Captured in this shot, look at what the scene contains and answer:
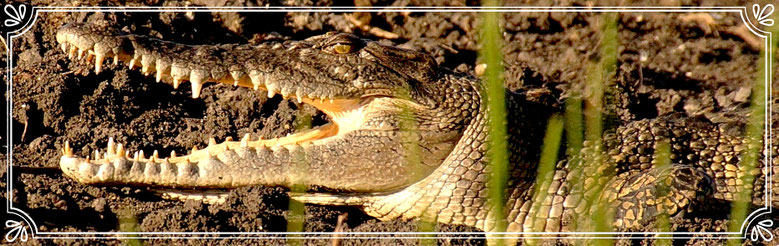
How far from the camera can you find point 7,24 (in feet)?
20.5

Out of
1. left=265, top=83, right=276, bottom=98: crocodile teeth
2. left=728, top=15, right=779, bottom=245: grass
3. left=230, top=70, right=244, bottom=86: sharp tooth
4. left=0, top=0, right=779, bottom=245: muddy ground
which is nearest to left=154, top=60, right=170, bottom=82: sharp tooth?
left=230, top=70, right=244, bottom=86: sharp tooth

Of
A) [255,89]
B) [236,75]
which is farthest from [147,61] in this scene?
[255,89]

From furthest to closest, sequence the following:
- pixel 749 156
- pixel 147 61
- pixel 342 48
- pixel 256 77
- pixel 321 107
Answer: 1. pixel 749 156
2. pixel 321 107
3. pixel 342 48
4. pixel 256 77
5. pixel 147 61

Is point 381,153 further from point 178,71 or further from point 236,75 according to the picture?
point 178,71

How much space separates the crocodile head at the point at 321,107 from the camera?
477 cm

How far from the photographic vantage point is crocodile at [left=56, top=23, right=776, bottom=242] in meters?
4.80

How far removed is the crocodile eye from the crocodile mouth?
0.78ft

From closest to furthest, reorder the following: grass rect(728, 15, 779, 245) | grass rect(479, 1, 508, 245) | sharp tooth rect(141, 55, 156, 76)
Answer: sharp tooth rect(141, 55, 156, 76)
grass rect(479, 1, 508, 245)
grass rect(728, 15, 779, 245)

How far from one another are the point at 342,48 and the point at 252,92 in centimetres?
124

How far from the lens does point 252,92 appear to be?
6.14m

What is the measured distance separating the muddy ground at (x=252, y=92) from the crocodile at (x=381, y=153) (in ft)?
0.42

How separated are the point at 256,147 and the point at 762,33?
391 centimetres

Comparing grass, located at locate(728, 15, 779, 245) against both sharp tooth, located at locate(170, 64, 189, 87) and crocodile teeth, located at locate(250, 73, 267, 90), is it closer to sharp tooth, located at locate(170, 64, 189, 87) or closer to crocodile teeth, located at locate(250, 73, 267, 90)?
crocodile teeth, located at locate(250, 73, 267, 90)

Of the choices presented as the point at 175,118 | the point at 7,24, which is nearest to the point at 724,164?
the point at 175,118
